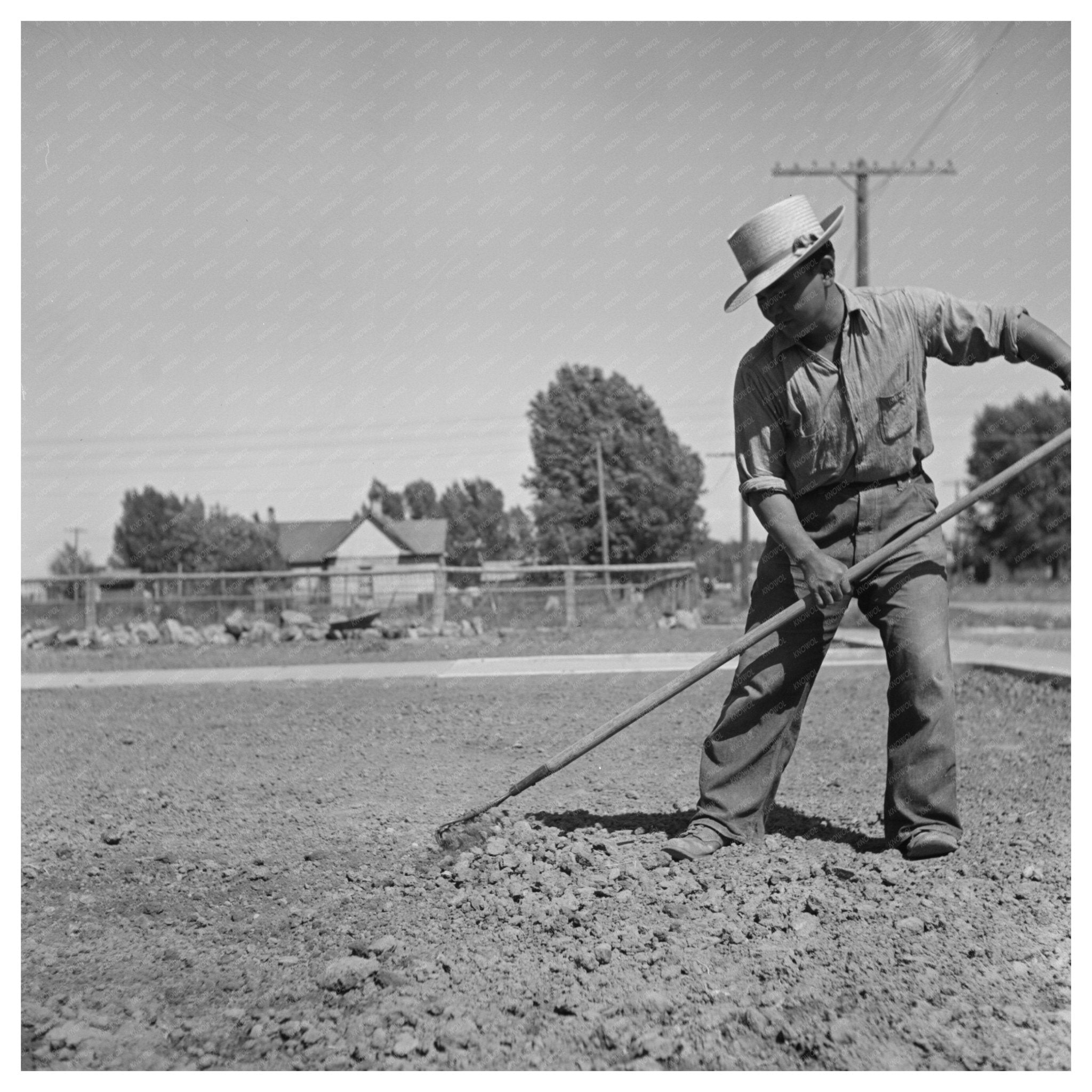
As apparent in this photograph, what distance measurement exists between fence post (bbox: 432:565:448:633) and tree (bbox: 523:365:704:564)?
7.93m

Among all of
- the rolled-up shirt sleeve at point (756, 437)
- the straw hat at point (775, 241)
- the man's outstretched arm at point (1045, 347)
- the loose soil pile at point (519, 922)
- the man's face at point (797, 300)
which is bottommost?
the loose soil pile at point (519, 922)

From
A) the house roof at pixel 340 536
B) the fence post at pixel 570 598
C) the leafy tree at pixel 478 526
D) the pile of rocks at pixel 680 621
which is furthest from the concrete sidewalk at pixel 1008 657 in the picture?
the leafy tree at pixel 478 526

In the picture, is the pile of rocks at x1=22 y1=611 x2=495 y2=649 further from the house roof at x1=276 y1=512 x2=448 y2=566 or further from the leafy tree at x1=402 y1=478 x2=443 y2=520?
the leafy tree at x1=402 y1=478 x2=443 y2=520

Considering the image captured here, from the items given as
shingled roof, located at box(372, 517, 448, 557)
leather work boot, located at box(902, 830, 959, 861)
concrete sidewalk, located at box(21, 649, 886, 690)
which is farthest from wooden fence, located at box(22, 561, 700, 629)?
shingled roof, located at box(372, 517, 448, 557)

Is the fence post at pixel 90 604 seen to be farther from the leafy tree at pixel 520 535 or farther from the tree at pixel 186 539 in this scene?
the tree at pixel 186 539

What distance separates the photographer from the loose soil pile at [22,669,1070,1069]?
210cm

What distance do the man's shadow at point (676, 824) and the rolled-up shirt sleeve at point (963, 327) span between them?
1.47 meters

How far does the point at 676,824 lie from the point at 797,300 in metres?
1.73

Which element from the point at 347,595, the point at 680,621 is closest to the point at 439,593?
the point at 347,595

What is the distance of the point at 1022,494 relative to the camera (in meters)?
27.8

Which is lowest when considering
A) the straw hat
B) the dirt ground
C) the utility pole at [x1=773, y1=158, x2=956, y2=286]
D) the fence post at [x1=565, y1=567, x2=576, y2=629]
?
the dirt ground

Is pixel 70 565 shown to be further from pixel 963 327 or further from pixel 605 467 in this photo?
pixel 963 327

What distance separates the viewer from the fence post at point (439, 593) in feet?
53.9

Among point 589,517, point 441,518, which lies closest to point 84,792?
point 589,517
